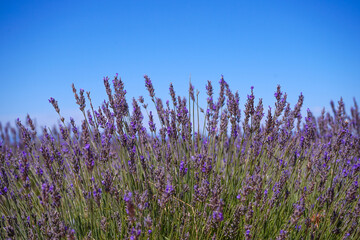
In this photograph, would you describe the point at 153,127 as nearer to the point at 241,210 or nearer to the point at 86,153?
the point at 86,153

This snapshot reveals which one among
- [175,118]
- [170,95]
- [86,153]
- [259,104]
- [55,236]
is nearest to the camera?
[55,236]

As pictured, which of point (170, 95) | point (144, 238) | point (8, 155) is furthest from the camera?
point (8, 155)

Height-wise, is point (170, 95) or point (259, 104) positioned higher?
point (170, 95)

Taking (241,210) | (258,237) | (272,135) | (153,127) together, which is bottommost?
(258,237)

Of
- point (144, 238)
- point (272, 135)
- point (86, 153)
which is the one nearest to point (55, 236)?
point (86, 153)

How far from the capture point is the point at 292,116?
2.58 meters

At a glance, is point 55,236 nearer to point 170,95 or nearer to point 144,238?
point 144,238

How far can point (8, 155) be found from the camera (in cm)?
318

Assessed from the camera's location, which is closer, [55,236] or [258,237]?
[55,236]

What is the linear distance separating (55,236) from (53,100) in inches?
48.8

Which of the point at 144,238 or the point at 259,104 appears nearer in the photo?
the point at 144,238

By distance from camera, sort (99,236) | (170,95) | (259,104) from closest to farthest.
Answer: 1. (99,236)
2. (259,104)
3. (170,95)

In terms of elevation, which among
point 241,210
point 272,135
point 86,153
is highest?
point 272,135

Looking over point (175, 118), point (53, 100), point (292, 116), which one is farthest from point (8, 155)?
point (292, 116)
